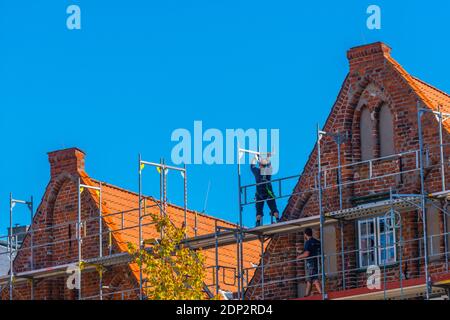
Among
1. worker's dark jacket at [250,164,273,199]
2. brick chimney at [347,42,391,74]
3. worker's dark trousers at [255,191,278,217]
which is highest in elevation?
brick chimney at [347,42,391,74]

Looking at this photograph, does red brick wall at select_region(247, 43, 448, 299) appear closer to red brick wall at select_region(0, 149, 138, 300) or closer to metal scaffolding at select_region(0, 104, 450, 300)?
metal scaffolding at select_region(0, 104, 450, 300)

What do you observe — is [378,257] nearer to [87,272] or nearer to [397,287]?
[397,287]

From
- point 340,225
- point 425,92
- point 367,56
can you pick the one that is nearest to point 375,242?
point 340,225

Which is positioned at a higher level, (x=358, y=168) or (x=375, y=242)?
(x=358, y=168)

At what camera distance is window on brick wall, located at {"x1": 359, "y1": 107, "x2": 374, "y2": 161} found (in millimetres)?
43531

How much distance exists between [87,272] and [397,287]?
36.9ft

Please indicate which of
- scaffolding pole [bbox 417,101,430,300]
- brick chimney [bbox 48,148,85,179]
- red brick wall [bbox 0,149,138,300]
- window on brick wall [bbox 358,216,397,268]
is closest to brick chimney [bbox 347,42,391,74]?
scaffolding pole [bbox 417,101,430,300]

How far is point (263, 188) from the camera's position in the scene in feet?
145

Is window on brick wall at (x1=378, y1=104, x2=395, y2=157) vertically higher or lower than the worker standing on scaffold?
higher

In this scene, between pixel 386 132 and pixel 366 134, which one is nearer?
pixel 386 132

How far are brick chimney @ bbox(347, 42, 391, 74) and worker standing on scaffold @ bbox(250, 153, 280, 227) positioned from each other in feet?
10.8

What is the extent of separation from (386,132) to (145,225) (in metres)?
8.09

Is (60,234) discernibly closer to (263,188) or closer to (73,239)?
(73,239)
